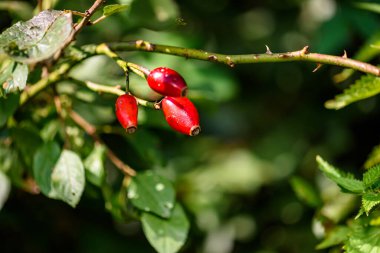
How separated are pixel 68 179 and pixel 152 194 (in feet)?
0.76

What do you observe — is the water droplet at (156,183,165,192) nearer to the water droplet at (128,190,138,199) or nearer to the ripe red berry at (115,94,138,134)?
the water droplet at (128,190,138,199)

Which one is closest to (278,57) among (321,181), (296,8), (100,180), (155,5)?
(100,180)

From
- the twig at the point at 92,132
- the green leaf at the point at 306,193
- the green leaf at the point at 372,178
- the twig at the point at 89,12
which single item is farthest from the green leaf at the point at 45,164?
the green leaf at the point at 372,178

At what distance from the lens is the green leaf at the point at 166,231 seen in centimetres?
169

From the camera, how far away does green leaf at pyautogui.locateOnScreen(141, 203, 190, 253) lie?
1.69m

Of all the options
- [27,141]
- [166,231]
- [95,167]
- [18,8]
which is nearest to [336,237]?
[166,231]

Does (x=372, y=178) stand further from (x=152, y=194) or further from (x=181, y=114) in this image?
(x=152, y=194)

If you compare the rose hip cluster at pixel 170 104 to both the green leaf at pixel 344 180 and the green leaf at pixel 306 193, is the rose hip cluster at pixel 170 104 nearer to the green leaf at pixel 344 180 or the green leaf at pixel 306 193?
the green leaf at pixel 344 180

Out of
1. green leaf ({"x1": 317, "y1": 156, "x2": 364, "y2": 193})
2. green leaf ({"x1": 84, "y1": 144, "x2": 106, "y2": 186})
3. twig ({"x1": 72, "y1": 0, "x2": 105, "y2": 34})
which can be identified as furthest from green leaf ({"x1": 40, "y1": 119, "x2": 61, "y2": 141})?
green leaf ({"x1": 317, "y1": 156, "x2": 364, "y2": 193})

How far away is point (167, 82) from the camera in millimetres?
1301

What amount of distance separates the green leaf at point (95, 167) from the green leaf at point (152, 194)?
10 cm

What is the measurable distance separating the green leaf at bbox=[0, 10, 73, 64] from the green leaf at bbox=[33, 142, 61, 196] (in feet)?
1.63

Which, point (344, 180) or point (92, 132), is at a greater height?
point (344, 180)

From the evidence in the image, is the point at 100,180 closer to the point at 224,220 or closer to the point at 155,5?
the point at 155,5
